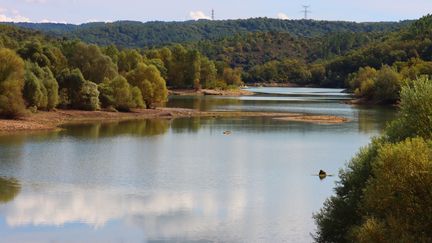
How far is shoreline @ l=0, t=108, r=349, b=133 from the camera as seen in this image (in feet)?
207

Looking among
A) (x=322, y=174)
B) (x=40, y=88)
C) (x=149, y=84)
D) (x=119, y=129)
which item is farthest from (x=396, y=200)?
(x=149, y=84)

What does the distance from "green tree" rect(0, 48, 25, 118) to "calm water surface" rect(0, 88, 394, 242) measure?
19.2 ft

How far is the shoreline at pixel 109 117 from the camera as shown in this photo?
207 ft

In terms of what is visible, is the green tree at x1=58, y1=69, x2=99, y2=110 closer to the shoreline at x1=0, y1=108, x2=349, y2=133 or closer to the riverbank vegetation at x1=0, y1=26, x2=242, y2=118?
the riverbank vegetation at x1=0, y1=26, x2=242, y2=118

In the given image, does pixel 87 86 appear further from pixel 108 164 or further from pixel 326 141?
pixel 108 164

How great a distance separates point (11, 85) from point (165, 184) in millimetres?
32238

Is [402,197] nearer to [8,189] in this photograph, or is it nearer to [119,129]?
[8,189]

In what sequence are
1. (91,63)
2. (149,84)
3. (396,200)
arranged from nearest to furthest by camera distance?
(396,200)
(149,84)
(91,63)

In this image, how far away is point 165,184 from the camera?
36.0m

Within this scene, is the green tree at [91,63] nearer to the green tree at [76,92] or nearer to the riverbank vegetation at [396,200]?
the green tree at [76,92]

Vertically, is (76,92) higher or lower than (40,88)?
lower

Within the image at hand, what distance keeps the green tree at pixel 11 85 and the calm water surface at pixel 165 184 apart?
19.2 ft

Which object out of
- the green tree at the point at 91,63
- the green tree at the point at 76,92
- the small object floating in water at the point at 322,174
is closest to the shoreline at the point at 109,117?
the green tree at the point at 76,92

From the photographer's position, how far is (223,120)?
260 ft
